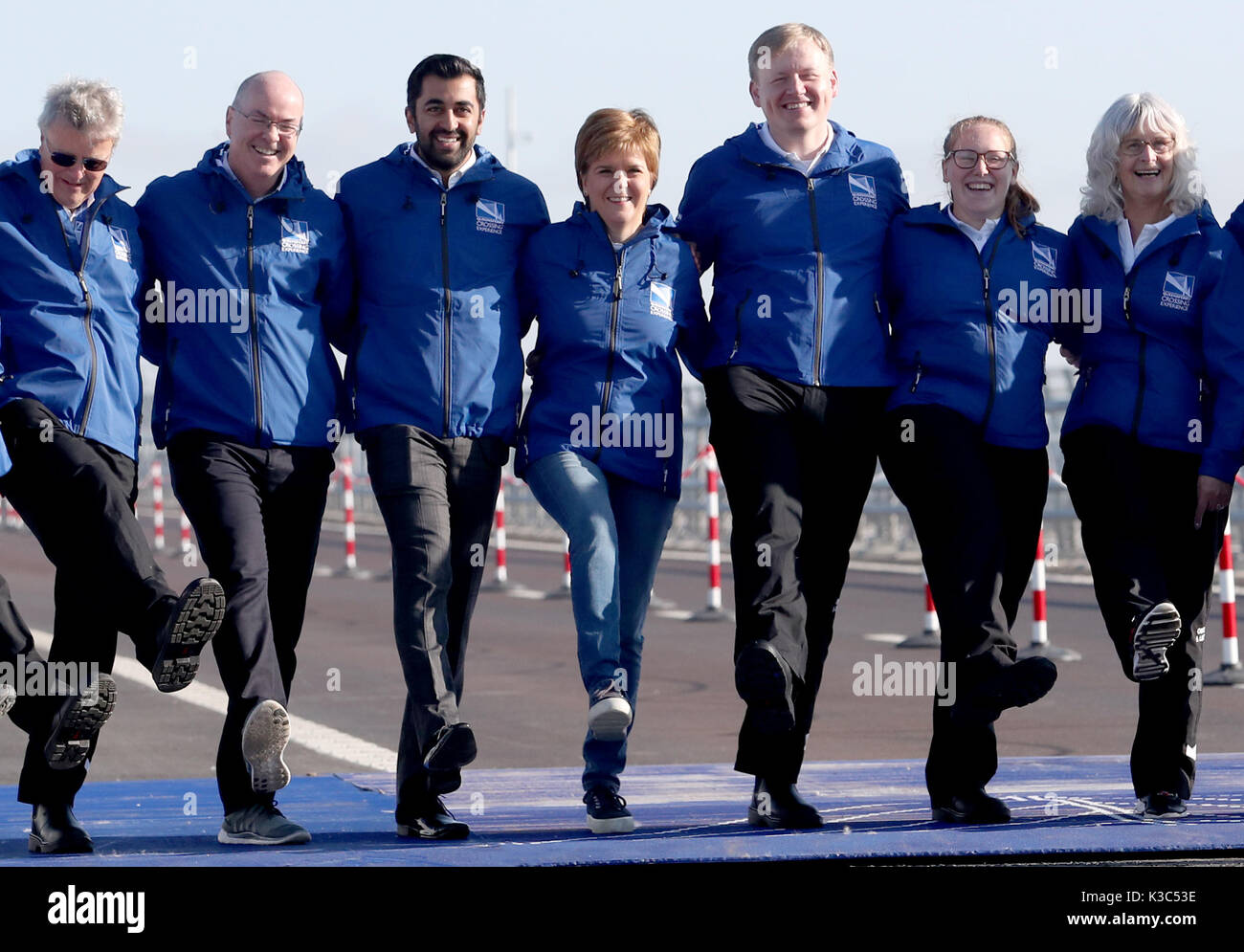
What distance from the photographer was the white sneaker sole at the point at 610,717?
20.8ft

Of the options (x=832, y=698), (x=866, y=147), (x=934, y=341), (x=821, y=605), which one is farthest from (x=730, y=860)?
(x=832, y=698)

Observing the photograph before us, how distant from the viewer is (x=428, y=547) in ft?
21.0

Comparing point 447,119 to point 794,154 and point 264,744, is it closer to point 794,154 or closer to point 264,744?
point 794,154

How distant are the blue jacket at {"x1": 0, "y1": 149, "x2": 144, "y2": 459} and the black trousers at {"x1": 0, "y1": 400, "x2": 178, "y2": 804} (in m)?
0.08

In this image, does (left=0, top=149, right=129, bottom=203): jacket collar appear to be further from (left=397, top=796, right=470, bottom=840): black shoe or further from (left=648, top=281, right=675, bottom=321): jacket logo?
(left=397, top=796, right=470, bottom=840): black shoe

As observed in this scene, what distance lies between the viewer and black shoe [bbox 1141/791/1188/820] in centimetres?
677

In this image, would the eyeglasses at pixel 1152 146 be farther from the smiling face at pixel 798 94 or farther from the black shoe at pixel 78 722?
the black shoe at pixel 78 722

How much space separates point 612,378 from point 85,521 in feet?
5.68

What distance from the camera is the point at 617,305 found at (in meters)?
6.64

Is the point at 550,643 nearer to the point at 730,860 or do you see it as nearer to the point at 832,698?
the point at 832,698

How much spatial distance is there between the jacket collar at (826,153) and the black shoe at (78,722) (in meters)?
2.70

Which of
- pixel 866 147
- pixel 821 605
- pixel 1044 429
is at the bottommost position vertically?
pixel 821 605
